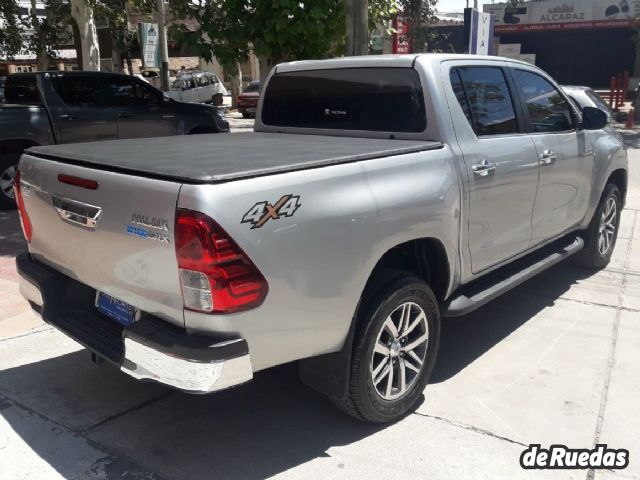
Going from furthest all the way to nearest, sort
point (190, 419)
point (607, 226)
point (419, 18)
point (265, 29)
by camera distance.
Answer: point (419, 18)
point (265, 29)
point (607, 226)
point (190, 419)

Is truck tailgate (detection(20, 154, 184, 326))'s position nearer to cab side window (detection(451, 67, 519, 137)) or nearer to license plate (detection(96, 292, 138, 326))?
license plate (detection(96, 292, 138, 326))

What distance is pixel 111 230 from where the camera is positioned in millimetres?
2838

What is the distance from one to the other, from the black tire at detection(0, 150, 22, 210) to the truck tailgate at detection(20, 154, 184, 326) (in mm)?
5540

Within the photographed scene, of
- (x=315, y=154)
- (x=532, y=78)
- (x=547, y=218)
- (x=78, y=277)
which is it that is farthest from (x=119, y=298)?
(x=532, y=78)

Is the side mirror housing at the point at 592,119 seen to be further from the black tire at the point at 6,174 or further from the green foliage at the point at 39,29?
the green foliage at the point at 39,29

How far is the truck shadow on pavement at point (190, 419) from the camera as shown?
3119 mm

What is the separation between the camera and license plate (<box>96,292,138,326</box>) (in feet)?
9.86

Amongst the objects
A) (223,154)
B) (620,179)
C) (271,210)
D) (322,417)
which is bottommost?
(322,417)

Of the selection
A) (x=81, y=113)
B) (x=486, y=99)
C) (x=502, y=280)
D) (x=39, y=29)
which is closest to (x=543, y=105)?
(x=486, y=99)

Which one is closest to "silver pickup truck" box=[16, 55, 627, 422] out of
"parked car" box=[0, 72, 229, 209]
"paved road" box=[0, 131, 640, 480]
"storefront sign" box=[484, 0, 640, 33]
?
"paved road" box=[0, 131, 640, 480]

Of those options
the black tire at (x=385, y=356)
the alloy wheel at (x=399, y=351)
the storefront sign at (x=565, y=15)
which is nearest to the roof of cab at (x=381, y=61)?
the black tire at (x=385, y=356)

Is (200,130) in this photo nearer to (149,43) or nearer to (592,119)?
(149,43)

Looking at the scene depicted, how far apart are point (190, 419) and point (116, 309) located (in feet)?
2.67

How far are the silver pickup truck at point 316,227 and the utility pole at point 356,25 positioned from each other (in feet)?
9.76
